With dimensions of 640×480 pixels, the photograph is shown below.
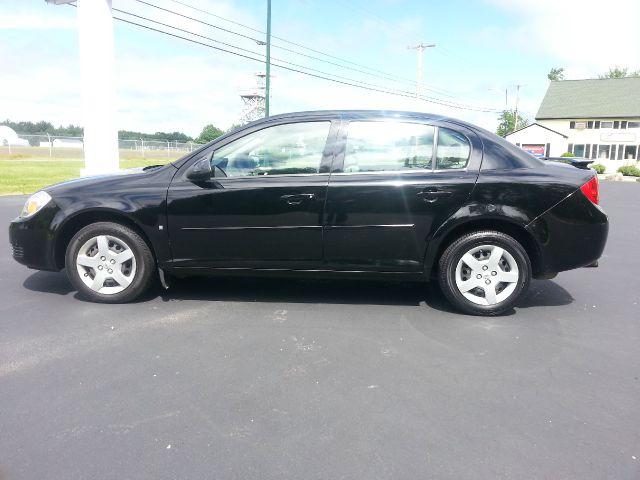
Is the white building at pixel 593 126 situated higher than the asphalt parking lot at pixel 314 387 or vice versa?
the white building at pixel 593 126

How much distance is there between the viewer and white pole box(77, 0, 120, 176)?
1252 centimetres

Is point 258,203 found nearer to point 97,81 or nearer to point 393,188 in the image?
point 393,188

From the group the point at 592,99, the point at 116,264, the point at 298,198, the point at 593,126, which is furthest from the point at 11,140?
the point at 592,99

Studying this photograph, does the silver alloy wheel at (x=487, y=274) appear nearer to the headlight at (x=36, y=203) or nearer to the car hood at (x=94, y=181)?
the car hood at (x=94, y=181)

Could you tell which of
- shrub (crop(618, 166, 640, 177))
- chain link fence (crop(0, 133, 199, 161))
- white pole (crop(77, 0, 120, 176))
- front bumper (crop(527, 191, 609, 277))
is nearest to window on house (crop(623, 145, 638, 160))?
shrub (crop(618, 166, 640, 177))

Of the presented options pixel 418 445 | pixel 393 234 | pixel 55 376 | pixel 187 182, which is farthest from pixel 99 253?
pixel 418 445

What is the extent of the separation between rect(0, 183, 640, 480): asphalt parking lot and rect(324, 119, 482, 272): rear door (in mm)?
554

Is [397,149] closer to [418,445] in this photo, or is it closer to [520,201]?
[520,201]

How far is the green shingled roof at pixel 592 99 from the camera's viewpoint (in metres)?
47.2

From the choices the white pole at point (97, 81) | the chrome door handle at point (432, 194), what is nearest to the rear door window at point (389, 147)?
the chrome door handle at point (432, 194)

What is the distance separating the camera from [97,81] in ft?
41.9

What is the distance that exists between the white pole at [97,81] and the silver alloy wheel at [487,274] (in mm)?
10584

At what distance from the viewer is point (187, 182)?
13.8 ft

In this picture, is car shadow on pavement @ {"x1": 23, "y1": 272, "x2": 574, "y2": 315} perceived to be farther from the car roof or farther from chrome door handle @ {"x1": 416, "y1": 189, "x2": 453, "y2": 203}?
the car roof
